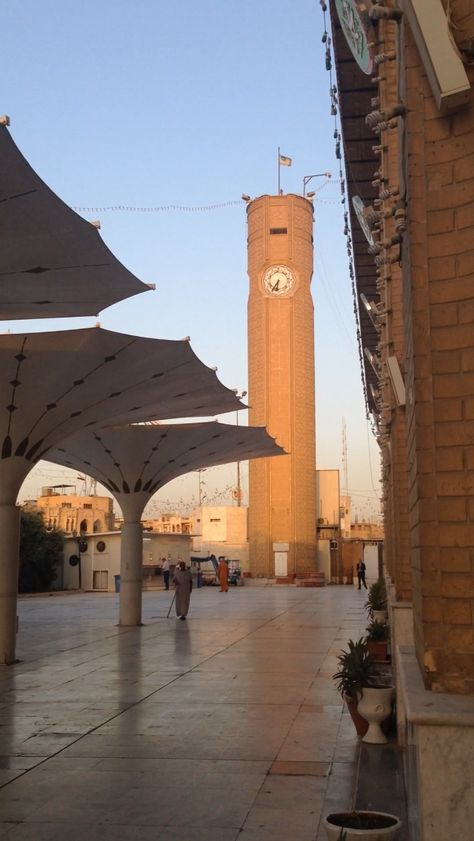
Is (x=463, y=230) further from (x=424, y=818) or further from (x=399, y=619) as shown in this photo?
(x=399, y=619)

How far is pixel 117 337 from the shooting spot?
13.1 metres

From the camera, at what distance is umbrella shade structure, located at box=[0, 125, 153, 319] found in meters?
8.23

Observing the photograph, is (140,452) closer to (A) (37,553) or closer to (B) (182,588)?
(B) (182,588)

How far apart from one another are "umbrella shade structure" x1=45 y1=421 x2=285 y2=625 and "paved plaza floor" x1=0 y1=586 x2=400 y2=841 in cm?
408

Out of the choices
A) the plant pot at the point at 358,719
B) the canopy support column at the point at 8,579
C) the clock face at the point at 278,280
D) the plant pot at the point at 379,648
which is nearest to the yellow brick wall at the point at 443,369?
the plant pot at the point at 358,719

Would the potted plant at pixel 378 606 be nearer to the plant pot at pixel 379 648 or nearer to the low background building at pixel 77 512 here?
the plant pot at pixel 379 648

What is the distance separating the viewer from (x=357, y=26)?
5887 millimetres

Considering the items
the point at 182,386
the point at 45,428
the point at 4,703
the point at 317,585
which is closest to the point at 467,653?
the point at 4,703

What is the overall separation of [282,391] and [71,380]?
3837 centimetres

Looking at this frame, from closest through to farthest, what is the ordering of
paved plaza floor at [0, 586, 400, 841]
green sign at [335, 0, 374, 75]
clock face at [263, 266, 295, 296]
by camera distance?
→ paved plaza floor at [0, 586, 400, 841] → green sign at [335, 0, 374, 75] → clock face at [263, 266, 295, 296]

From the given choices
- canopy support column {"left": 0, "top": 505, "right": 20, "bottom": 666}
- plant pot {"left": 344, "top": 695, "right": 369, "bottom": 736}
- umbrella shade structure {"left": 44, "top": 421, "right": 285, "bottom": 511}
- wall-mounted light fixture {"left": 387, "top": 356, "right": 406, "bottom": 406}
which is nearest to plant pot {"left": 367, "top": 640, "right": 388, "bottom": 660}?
plant pot {"left": 344, "top": 695, "right": 369, "bottom": 736}

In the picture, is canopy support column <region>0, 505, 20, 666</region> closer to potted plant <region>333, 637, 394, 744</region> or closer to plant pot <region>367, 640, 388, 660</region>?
plant pot <region>367, 640, 388, 660</region>

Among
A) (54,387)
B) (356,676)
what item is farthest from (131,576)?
(356,676)

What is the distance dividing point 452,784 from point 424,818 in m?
0.17
